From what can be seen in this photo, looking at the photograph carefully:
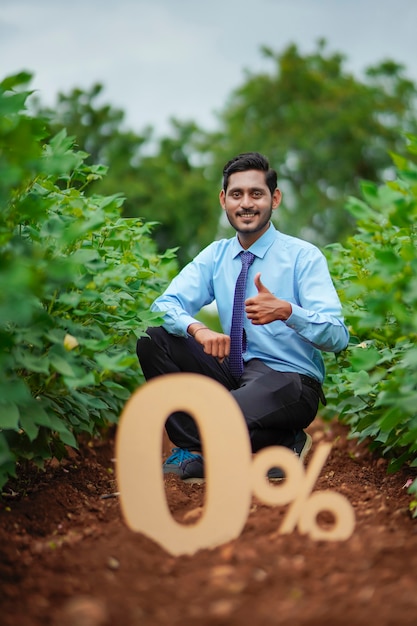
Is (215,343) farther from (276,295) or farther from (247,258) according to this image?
(247,258)

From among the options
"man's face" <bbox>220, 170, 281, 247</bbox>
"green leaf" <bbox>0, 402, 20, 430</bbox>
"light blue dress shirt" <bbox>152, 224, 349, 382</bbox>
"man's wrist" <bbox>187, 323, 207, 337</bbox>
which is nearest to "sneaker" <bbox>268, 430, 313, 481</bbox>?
"light blue dress shirt" <bbox>152, 224, 349, 382</bbox>

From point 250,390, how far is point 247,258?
69 centimetres

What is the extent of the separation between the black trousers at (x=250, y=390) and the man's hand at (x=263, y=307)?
1.56 ft

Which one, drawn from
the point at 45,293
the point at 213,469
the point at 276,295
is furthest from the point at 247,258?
the point at 213,469

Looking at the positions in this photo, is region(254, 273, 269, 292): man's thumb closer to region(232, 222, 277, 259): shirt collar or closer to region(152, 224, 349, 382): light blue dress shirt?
region(152, 224, 349, 382): light blue dress shirt

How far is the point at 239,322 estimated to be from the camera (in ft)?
12.5

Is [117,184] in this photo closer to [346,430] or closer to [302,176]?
[302,176]

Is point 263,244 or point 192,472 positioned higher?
point 263,244

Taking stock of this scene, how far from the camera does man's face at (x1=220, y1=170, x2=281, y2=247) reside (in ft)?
12.5

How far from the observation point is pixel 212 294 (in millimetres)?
4125

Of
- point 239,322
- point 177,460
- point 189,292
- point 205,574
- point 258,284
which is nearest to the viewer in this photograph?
point 205,574

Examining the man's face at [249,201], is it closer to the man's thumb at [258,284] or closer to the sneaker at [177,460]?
the man's thumb at [258,284]

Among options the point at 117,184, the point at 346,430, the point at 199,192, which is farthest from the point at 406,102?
the point at 346,430

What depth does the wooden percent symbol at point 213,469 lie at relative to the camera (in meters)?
2.33
